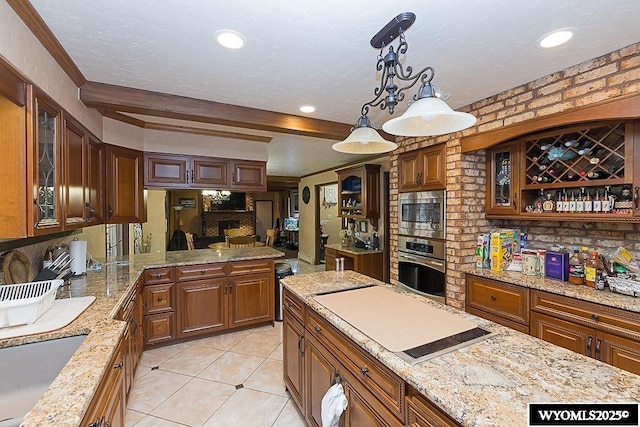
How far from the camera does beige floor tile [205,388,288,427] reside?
205 centimetres

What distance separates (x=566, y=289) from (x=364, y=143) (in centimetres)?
181

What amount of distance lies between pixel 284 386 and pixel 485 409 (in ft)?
6.54

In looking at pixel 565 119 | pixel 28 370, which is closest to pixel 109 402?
pixel 28 370

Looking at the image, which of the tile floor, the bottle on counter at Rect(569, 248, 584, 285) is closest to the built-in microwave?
the bottle on counter at Rect(569, 248, 584, 285)

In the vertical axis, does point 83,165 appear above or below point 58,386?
above

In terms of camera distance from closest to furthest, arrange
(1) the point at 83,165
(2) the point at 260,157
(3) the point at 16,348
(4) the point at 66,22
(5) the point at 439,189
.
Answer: (3) the point at 16,348, (4) the point at 66,22, (1) the point at 83,165, (5) the point at 439,189, (2) the point at 260,157

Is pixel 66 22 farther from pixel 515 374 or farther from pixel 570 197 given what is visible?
pixel 570 197

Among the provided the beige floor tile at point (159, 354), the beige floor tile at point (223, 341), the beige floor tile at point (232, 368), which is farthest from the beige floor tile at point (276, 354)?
the beige floor tile at point (159, 354)

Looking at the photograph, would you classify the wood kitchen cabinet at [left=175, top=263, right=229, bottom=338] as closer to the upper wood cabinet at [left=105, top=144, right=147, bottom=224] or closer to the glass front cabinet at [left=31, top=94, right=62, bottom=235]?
the upper wood cabinet at [left=105, top=144, right=147, bottom=224]

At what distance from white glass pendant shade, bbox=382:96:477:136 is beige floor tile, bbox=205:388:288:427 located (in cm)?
209

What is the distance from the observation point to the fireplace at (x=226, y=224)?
35.9 feet

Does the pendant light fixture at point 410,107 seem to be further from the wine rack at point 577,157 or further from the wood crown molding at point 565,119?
the wine rack at point 577,157

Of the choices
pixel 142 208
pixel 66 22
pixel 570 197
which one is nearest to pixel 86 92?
pixel 66 22

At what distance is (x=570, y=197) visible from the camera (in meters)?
2.38
